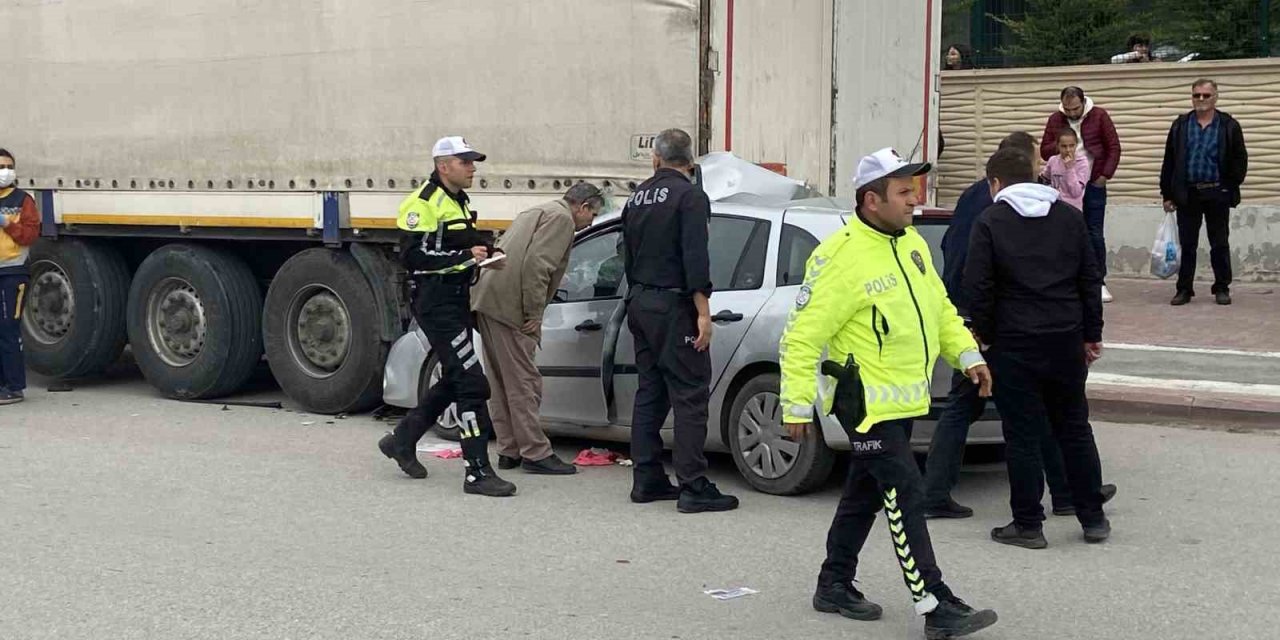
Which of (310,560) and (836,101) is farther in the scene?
(836,101)

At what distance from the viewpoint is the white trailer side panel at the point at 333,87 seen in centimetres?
918

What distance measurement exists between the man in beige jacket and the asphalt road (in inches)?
10.5

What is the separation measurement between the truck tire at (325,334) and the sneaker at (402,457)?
1833 millimetres

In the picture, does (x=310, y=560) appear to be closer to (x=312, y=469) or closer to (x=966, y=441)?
(x=312, y=469)

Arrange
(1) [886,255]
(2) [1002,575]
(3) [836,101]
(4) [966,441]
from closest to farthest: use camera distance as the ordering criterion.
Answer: (1) [886,255], (2) [1002,575], (4) [966,441], (3) [836,101]

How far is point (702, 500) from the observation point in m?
7.62

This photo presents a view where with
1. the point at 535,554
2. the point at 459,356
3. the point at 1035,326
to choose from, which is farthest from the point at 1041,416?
the point at 459,356

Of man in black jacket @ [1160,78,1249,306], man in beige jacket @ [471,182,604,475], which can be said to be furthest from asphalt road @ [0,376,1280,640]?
man in black jacket @ [1160,78,1249,306]

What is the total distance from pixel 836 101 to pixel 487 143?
7.02ft

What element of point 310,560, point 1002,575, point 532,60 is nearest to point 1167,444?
point 1002,575

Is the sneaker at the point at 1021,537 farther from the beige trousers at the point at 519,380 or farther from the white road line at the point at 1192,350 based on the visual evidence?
the white road line at the point at 1192,350

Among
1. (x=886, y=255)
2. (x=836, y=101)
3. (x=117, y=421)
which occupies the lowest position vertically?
(x=117, y=421)

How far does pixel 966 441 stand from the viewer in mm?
7477

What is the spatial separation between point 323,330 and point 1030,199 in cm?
545
